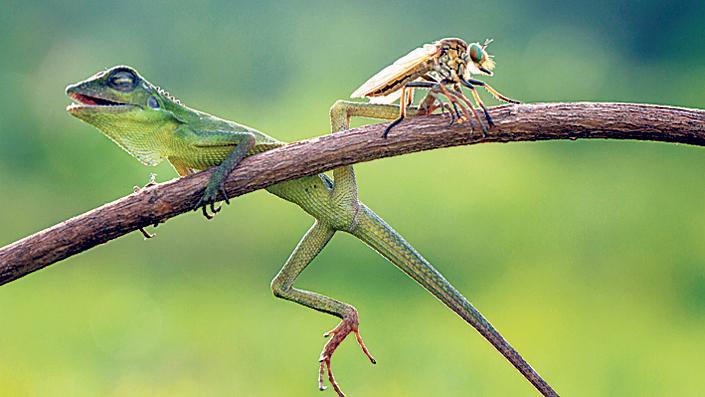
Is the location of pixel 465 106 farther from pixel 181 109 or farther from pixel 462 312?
pixel 181 109

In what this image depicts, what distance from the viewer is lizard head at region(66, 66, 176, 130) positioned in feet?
6.49

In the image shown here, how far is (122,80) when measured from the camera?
2004mm

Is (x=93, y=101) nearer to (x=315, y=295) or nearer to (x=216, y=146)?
(x=216, y=146)

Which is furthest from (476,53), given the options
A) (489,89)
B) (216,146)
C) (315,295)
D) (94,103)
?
(94,103)

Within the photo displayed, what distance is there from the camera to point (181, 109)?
6.84ft

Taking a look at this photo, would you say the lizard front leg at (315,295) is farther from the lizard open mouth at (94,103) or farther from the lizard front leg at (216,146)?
the lizard open mouth at (94,103)

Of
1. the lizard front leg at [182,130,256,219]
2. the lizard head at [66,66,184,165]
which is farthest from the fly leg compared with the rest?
the lizard head at [66,66,184,165]

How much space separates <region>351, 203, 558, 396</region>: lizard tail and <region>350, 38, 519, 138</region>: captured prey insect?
1.04 feet

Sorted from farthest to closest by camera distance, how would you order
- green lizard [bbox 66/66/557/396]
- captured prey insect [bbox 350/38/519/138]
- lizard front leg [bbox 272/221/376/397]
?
lizard front leg [bbox 272/221/376/397], green lizard [bbox 66/66/557/396], captured prey insect [bbox 350/38/519/138]

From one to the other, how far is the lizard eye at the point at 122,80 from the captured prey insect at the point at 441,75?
0.54m

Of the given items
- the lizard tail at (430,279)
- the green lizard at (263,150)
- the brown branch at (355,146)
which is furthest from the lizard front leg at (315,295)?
the brown branch at (355,146)

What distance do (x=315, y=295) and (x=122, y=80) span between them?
72 centimetres

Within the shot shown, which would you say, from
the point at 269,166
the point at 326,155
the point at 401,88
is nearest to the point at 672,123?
the point at 401,88

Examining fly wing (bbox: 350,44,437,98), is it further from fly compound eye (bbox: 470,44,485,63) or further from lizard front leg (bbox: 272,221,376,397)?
lizard front leg (bbox: 272,221,376,397)
